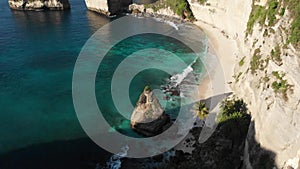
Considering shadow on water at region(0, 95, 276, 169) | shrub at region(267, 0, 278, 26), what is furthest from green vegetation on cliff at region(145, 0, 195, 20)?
shadow on water at region(0, 95, 276, 169)

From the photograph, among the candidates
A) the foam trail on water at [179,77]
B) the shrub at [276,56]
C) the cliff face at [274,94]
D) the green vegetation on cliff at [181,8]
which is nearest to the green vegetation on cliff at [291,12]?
the cliff face at [274,94]

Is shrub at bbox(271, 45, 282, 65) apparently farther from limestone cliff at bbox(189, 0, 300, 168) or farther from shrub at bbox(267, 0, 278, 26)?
shrub at bbox(267, 0, 278, 26)

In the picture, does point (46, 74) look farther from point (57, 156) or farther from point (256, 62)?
point (256, 62)

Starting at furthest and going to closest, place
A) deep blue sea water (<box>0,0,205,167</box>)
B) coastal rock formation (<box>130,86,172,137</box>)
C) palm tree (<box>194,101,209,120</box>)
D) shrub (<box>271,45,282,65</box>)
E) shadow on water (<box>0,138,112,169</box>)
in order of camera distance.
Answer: palm tree (<box>194,101,209,120</box>)
deep blue sea water (<box>0,0,205,167</box>)
coastal rock formation (<box>130,86,172,137</box>)
shadow on water (<box>0,138,112,169</box>)
shrub (<box>271,45,282,65</box>)

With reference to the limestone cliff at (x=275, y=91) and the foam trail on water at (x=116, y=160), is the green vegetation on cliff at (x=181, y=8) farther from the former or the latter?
the foam trail on water at (x=116, y=160)

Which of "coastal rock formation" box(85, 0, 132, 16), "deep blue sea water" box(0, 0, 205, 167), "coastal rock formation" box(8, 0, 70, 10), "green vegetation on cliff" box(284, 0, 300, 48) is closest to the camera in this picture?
"green vegetation on cliff" box(284, 0, 300, 48)

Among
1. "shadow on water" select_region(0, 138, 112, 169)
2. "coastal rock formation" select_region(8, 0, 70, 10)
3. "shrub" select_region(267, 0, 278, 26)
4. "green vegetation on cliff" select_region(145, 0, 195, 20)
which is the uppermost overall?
"shrub" select_region(267, 0, 278, 26)

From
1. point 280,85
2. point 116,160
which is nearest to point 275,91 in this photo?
point 280,85
